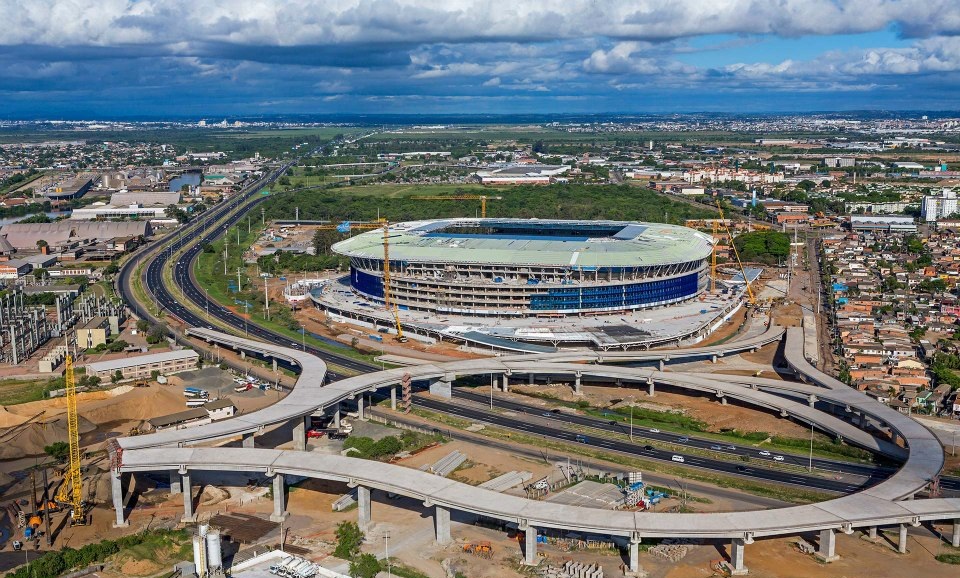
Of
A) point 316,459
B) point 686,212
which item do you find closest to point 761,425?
point 316,459

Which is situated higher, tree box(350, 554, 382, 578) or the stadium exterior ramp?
the stadium exterior ramp

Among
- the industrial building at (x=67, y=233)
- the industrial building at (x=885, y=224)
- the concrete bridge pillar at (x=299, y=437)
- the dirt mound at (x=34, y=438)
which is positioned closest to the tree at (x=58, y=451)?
the dirt mound at (x=34, y=438)

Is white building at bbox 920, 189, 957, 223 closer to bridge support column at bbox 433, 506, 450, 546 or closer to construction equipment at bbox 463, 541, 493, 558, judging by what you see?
construction equipment at bbox 463, 541, 493, 558

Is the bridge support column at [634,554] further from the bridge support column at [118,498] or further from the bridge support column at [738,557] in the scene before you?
the bridge support column at [118,498]

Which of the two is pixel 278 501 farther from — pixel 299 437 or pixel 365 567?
pixel 299 437

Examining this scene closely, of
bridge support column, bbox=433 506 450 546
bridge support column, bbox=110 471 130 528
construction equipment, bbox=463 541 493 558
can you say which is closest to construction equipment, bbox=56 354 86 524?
bridge support column, bbox=110 471 130 528

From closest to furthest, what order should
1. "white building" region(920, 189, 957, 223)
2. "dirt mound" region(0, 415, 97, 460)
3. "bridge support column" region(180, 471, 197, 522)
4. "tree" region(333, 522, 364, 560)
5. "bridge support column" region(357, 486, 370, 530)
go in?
1. "tree" region(333, 522, 364, 560)
2. "bridge support column" region(357, 486, 370, 530)
3. "bridge support column" region(180, 471, 197, 522)
4. "dirt mound" region(0, 415, 97, 460)
5. "white building" region(920, 189, 957, 223)

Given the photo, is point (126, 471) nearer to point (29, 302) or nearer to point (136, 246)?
point (29, 302)
